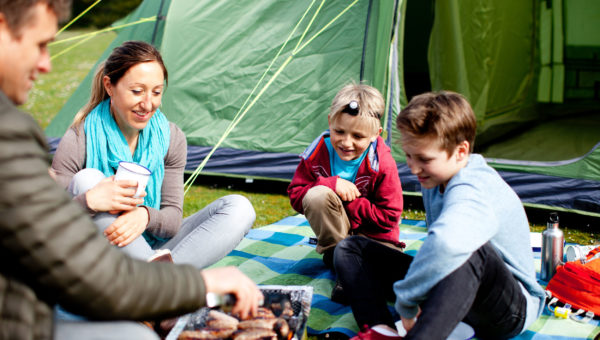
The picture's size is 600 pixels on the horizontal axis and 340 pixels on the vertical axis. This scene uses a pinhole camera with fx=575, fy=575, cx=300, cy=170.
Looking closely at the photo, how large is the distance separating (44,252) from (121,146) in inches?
53.0

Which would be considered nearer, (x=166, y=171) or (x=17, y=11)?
(x=17, y=11)

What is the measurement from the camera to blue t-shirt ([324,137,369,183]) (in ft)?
8.31

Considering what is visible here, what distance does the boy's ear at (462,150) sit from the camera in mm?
1857

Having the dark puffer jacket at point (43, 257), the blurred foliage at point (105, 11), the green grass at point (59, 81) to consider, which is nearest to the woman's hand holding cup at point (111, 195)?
the dark puffer jacket at point (43, 257)

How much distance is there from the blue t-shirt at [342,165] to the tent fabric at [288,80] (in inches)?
41.8

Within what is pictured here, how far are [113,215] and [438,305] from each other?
113 cm

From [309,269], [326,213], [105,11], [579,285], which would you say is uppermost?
[105,11]

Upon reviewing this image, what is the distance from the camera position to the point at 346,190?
7.95ft

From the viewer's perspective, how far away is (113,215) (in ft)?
6.55

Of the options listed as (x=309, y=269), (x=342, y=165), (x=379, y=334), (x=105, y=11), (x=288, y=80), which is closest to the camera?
(x=379, y=334)

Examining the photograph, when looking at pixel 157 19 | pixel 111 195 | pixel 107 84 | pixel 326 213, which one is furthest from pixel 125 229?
pixel 157 19

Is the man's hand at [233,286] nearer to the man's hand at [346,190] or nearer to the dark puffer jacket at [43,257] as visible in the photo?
the dark puffer jacket at [43,257]

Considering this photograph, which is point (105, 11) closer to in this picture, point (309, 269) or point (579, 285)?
point (309, 269)

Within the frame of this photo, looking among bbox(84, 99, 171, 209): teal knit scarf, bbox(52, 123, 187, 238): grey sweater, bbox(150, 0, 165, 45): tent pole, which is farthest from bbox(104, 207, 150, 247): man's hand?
bbox(150, 0, 165, 45): tent pole
